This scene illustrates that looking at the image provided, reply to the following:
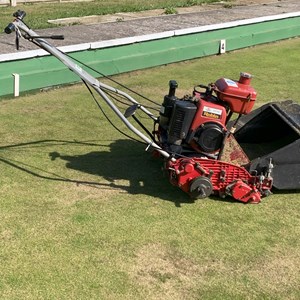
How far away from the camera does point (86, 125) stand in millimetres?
7406

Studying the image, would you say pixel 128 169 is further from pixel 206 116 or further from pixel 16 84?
pixel 16 84

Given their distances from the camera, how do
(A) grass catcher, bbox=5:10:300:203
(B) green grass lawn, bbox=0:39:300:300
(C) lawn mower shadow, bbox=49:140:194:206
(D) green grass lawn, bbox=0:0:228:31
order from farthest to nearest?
1. (D) green grass lawn, bbox=0:0:228:31
2. (C) lawn mower shadow, bbox=49:140:194:206
3. (A) grass catcher, bbox=5:10:300:203
4. (B) green grass lawn, bbox=0:39:300:300

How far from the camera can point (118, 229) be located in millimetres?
4801

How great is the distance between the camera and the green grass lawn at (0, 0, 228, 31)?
1327 centimetres

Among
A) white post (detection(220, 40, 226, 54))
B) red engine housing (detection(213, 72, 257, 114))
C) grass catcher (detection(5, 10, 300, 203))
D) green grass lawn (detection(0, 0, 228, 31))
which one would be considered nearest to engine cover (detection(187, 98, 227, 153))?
grass catcher (detection(5, 10, 300, 203))

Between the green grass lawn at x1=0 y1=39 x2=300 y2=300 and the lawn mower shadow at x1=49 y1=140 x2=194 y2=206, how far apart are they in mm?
12

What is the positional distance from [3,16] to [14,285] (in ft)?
35.7

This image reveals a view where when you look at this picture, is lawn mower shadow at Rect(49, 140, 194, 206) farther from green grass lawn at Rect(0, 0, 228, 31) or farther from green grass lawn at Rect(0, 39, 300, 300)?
green grass lawn at Rect(0, 0, 228, 31)

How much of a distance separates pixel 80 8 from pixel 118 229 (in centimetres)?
1162

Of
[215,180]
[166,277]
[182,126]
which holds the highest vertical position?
[182,126]

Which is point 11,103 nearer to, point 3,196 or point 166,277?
point 3,196

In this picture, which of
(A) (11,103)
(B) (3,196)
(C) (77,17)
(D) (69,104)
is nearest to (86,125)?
(D) (69,104)

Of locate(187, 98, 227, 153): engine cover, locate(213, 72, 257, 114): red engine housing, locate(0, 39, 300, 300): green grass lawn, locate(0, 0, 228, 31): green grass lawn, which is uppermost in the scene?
locate(0, 0, 228, 31): green grass lawn

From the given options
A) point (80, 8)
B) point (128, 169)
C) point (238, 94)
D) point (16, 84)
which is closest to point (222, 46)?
point (80, 8)
